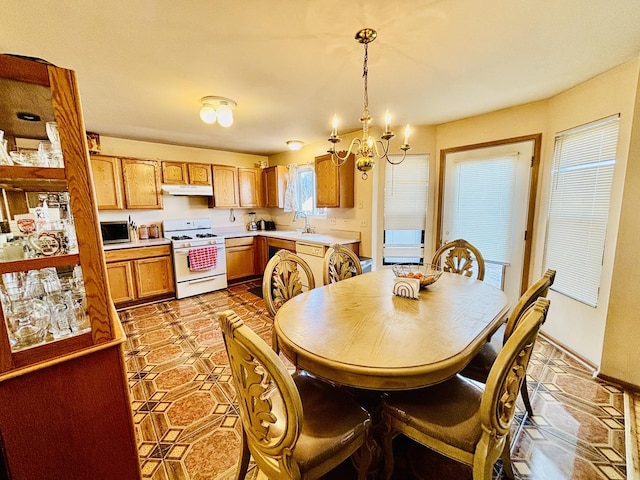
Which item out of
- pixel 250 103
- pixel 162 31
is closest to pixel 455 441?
pixel 162 31

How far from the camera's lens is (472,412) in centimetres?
117

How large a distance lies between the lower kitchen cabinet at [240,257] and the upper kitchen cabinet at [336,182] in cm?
174

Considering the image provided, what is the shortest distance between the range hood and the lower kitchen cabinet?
87 centimetres

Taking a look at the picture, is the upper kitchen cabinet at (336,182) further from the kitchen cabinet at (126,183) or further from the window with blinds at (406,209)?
the kitchen cabinet at (126,183)

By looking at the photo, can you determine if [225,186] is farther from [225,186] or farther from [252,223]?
[252,223]

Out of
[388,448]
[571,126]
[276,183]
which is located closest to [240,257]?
[276,183]

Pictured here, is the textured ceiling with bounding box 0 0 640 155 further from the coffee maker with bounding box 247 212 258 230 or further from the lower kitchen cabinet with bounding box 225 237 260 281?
the coffee maker with bounding box 247 212 258 230

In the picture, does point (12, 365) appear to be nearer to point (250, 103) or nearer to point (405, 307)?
point (405, 307)

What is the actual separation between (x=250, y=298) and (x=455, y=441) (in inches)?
134

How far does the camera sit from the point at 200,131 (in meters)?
3.72

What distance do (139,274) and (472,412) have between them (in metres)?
4.12

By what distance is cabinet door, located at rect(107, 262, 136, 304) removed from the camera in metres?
3.52

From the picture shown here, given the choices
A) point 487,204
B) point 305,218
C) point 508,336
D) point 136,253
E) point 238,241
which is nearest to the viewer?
point 508,336

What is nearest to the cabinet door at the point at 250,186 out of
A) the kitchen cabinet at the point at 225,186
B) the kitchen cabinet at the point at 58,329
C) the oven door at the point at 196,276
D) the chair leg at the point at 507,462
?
the kitchen cabinet at the point at 225,186
